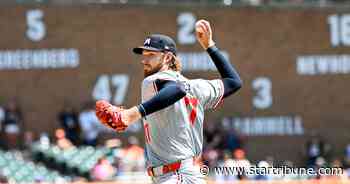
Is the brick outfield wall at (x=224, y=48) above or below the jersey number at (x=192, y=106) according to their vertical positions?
below

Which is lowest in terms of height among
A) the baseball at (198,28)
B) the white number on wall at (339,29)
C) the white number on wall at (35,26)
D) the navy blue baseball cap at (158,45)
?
the white number on wall at (339,29)

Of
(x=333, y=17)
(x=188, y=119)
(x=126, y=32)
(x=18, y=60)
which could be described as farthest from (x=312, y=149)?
(x=188, y=119)

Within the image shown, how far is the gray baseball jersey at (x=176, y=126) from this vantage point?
5586 millimetres

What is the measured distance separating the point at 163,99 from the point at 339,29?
15888mm

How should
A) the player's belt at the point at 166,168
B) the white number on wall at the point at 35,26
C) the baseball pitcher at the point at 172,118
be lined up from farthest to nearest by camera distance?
the white number on wall at the point at 35,26 < the player's belt at the point at 166,168 < the baseball pitcher at the point at 172,118

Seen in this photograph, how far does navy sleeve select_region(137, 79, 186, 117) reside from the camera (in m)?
5.21

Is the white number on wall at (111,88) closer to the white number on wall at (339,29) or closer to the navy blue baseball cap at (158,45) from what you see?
the white number on wall at (339,29)

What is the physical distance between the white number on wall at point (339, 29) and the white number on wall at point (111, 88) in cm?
433

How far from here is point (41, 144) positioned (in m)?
18.4

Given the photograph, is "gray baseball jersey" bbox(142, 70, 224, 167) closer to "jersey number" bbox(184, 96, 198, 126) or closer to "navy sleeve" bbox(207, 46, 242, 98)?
"jersey number" bbox(184, 96, 198, 126)

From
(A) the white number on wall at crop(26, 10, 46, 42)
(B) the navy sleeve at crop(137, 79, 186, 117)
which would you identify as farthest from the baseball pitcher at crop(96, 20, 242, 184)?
(A) the white number on wall at crop(26, 10, 46, 42)

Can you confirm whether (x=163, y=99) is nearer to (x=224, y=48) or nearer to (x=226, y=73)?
(x=226, y=73)

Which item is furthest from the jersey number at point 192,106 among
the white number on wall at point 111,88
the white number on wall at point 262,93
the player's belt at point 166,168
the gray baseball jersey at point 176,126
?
the white number on wall at point 262,93

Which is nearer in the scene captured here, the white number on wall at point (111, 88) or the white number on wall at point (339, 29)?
the white number on wall at point (111, 88)
